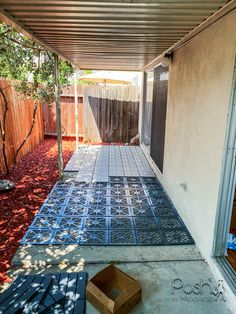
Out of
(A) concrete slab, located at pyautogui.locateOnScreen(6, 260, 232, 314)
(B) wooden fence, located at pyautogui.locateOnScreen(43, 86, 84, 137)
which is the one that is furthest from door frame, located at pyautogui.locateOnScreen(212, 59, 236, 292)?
(B) wooden fence, located at pyautogui.locateOnScreen(43, 86, 84, 137)

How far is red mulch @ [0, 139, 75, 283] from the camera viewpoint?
308 centimetres

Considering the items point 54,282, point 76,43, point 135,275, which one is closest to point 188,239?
point 135,275

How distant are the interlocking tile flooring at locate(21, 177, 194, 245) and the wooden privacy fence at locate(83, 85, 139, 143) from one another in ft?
15.1

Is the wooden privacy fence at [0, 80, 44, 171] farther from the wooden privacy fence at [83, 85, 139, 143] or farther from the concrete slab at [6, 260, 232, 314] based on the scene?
the concrete slab at [6, 260, 232, 314]

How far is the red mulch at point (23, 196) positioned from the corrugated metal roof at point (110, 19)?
2.65 metres

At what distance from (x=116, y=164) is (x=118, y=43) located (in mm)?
3203

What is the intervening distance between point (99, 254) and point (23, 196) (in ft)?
7.19

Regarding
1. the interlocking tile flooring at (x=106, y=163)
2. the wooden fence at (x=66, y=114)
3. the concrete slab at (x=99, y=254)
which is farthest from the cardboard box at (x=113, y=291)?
the wooden fence at (x=66, y=114)

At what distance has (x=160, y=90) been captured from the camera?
5.55 metres

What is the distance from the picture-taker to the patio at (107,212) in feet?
10.6

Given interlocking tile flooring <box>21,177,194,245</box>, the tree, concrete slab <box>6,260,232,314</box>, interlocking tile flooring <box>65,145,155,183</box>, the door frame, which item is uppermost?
the tree

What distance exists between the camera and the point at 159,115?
18.5 feet

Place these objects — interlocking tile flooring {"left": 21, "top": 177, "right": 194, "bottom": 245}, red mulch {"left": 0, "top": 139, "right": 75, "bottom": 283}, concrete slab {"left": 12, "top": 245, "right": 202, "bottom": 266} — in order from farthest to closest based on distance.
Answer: interlocking tile flooring {"left": 21, "top": 177, "right": 194, "bottom": 245}, red mulch {"left": 0, "top": 139, "right": 75, "bottom": 283}, concrete slab {"left": 12, "top": 245, "right": 202, "bottom": 266}

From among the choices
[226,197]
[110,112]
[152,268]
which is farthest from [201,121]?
[110,112]
